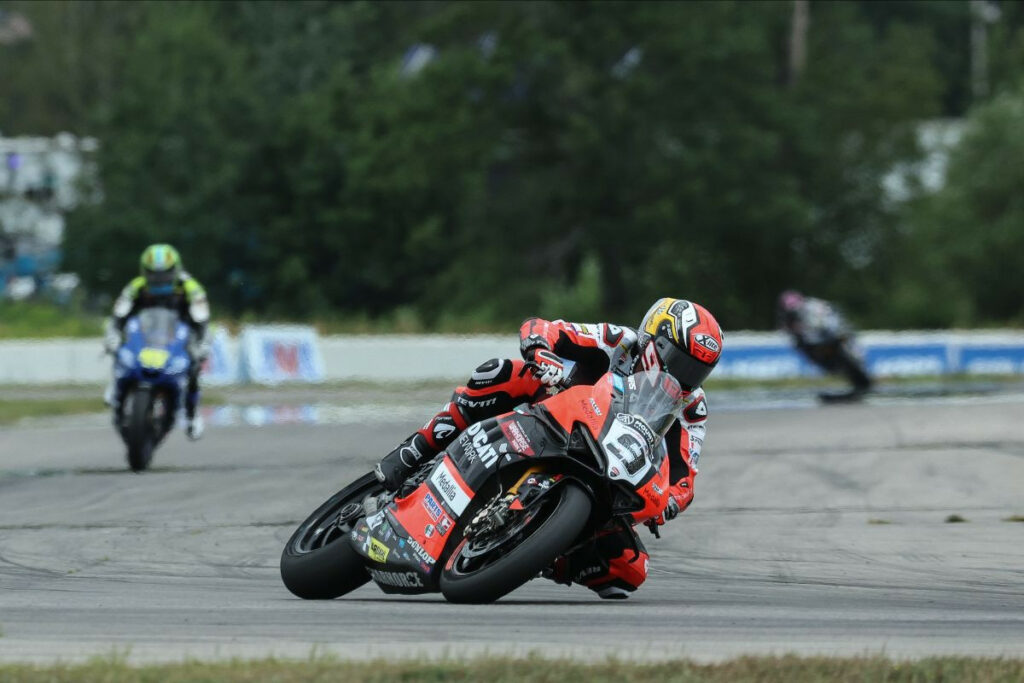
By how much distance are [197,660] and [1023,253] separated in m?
40.3

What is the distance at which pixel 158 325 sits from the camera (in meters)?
13.7

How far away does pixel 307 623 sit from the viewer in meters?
6.25

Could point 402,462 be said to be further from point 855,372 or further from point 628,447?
point 855,372

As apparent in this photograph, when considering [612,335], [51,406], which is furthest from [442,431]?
[51,406]

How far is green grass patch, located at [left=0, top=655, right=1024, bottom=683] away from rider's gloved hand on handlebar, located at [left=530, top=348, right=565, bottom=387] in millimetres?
1786

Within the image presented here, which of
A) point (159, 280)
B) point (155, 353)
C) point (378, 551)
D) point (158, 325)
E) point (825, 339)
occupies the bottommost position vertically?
point (825, 339)

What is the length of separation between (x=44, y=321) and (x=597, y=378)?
86.5 ft

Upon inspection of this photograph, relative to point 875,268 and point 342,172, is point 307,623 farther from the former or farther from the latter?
point 875,268

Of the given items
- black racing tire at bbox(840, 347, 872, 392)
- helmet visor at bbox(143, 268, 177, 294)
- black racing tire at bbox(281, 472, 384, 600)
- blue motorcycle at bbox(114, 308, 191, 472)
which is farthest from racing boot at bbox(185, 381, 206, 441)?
black racing tire at bbox(840, 347, 872, 392)

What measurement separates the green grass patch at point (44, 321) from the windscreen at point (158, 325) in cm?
1707

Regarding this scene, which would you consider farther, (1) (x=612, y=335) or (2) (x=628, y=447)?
(1) (x=612, y=335)

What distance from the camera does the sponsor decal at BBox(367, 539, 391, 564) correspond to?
671cm

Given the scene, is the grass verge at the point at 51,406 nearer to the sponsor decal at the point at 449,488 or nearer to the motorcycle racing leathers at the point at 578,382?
the motorcycle racing leathers at the point at 578,382

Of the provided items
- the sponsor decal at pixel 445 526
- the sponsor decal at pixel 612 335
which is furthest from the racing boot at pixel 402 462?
the sponsor decal at pixel 612 335
